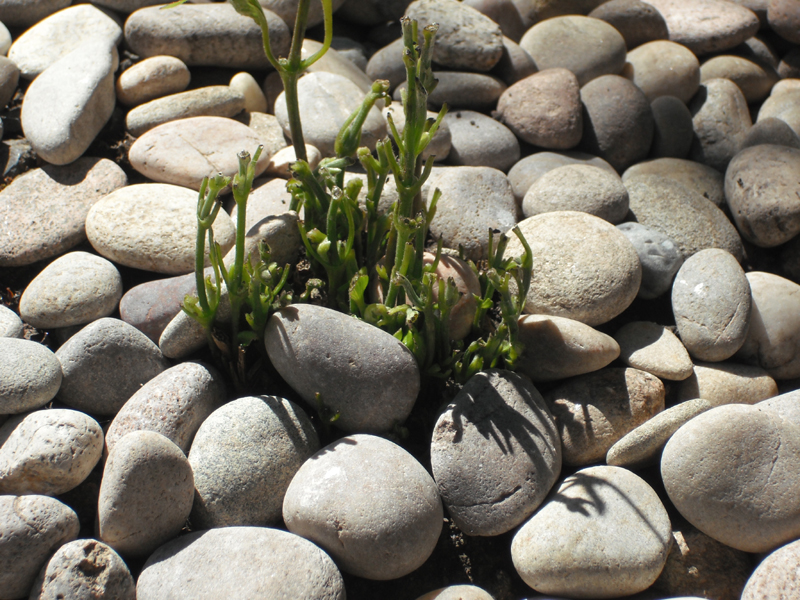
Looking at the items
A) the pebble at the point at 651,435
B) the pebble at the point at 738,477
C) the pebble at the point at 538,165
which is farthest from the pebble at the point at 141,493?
the pebble at the point at 538,165

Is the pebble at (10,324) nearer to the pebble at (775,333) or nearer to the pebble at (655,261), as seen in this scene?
the pebble at (655,261)

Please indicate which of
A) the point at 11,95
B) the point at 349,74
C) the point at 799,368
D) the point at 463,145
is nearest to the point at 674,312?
the point at 799,368

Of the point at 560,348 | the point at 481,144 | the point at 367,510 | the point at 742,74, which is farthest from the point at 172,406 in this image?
the point at 742,74

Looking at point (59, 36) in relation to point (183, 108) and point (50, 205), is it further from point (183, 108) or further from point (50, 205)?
point (50, 205)

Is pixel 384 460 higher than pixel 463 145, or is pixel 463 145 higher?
pixel 463 145

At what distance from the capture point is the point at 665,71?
11.3 ft

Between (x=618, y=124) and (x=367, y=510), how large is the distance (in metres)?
2.43

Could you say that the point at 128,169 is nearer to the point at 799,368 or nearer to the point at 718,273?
the point at 718,273

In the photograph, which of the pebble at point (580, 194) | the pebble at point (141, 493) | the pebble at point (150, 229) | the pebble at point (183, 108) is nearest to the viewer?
the pebble at point (141, 493)

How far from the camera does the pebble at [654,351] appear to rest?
2205mm

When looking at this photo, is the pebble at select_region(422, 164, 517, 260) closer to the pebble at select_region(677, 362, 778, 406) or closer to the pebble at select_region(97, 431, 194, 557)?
the pebble at select_region(677, 362, 778, 406)

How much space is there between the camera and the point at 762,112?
347 centimetres

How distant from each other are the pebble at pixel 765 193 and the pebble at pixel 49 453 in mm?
2708

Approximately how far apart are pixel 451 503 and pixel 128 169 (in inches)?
79.8
